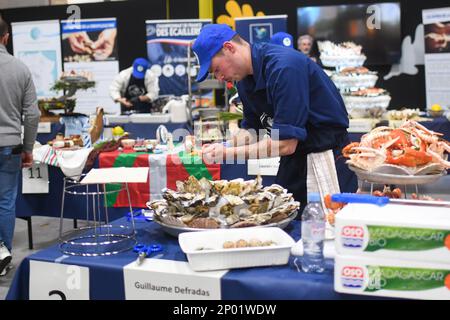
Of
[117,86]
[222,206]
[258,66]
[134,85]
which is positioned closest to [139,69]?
[134,85]

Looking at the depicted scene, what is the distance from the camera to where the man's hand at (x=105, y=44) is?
861 centimetres

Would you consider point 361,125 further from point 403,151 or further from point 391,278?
point 391,278

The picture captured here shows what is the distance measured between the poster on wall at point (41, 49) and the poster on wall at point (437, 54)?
19.0 ft

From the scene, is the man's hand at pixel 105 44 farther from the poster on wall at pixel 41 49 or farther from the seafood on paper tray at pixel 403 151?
the seafood on paper tray at pixel 403 151

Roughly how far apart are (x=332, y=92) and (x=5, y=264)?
2.49m

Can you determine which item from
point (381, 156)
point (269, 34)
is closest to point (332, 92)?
point (381, 156)

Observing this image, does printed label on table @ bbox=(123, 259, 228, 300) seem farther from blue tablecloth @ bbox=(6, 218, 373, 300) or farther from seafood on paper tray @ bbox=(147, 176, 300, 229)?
seafood on paper tray @ bbox=(147, 176, 300, 229)

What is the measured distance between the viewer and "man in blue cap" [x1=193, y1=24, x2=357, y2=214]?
178 centimetres

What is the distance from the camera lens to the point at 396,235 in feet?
3.76

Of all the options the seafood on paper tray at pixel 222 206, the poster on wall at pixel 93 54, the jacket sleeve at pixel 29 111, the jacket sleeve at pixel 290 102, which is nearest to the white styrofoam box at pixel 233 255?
the seafood on paper tray at pixel 222 206

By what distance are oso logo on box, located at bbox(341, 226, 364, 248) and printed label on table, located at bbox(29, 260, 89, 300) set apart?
0.69 meters

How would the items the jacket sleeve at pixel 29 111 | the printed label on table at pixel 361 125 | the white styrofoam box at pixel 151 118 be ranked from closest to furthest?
1. the jacket sleeve at pixel 29 111
2. the printed label on table at pixel 361 125
3. the white styrofoam box at pixel 151 118

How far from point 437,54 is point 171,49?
3.69m

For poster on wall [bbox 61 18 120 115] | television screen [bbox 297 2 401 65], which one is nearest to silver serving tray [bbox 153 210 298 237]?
television screen [bbox 297 2 401 65]
